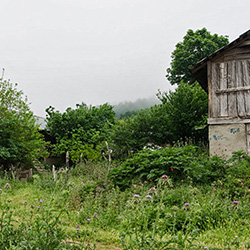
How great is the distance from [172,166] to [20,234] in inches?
189

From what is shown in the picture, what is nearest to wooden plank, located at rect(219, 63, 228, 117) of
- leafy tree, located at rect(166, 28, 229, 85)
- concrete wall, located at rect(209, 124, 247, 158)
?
concrete wall, located at rect(209, 124, 247, 158)

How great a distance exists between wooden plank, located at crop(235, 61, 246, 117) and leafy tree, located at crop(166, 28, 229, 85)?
16.3 meters

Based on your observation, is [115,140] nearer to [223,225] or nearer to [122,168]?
[122,168]

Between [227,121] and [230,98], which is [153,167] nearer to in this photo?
[227,121]

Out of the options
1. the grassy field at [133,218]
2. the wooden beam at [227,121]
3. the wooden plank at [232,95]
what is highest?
the wooden plank at [232,95]

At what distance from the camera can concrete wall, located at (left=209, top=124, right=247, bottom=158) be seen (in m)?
9.14

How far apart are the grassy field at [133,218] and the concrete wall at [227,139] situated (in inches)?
114

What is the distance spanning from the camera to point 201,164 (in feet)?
25.4

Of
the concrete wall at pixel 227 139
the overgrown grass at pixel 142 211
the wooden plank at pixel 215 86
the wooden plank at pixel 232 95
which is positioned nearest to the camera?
the overgrown grass at pixel 142 211

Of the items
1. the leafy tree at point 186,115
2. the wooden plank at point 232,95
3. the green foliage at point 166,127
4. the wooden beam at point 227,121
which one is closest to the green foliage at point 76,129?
the green foliage at point 166,127

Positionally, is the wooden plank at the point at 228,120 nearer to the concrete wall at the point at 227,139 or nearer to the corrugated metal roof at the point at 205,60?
the concrete wall at the point at 227,139

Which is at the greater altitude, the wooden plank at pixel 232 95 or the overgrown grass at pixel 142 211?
the wooden plank at pixel 232 95

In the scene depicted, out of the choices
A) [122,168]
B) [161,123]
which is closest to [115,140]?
[161,123]

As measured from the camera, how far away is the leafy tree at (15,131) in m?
11.1
